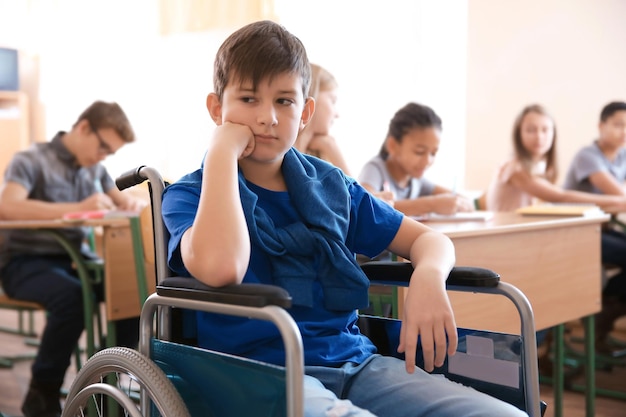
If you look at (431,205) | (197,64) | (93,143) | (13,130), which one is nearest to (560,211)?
(431,205)

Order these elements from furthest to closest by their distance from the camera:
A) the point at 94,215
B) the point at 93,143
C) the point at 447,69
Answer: the point at 447,69 < the point at 93,143 < the point at 94,215

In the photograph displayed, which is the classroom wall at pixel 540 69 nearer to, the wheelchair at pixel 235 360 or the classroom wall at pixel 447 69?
the classroom wall at pixel 447 69

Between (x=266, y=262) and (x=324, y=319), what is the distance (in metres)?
0.13

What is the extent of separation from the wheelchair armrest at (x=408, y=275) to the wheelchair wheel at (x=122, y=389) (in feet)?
1.50

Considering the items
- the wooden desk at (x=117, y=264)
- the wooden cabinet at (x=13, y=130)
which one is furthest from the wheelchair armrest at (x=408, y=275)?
the wooden cabinet at (x=13, y=130)

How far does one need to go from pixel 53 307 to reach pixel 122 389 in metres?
1.57

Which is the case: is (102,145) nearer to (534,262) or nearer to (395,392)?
(534,262)

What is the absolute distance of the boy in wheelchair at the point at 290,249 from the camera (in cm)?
107

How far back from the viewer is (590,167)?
145 inches

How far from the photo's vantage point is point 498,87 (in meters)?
4.41

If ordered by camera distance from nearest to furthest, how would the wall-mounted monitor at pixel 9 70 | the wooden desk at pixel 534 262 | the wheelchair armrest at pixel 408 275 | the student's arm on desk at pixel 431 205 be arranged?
the wheelchair armrest at pixel 408 275, the wooden desk at pixel 534 262, the student's arm on desk at pixel 431 205, the wall-mounted monitor at pixel 9 70

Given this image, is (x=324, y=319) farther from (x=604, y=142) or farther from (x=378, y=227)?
(x=604, y=142)

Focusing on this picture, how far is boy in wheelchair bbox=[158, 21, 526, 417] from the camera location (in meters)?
1.07

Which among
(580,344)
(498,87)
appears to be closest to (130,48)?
(498,87)
